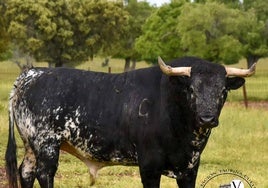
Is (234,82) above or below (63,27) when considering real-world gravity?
above

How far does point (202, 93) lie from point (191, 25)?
3076 centimetres

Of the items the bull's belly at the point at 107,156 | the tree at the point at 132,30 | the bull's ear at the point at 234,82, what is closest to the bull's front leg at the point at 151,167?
the bull's belly at the point at 107,156

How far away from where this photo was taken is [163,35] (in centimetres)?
4822

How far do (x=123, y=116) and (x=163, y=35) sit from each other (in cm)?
4211

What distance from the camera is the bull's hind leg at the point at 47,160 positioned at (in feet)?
22.0

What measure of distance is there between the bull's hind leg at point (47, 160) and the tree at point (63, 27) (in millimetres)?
33123

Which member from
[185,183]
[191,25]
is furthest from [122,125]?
[191,25]

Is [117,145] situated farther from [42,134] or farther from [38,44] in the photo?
[38,44]

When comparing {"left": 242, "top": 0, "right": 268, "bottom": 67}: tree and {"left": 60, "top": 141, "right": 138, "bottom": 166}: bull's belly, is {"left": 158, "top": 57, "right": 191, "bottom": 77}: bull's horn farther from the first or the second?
{"left": 242, "top": 0, "right": 268, "bottom": 67}: tree

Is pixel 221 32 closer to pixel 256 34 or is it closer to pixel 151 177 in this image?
pixel 256 34

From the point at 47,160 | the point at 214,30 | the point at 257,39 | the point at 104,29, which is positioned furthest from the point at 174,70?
the point at 104,29

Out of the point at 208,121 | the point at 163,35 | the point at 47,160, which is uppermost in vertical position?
the point at 208,121

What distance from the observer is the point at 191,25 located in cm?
3600

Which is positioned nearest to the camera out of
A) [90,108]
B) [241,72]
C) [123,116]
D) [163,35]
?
[241,72]
